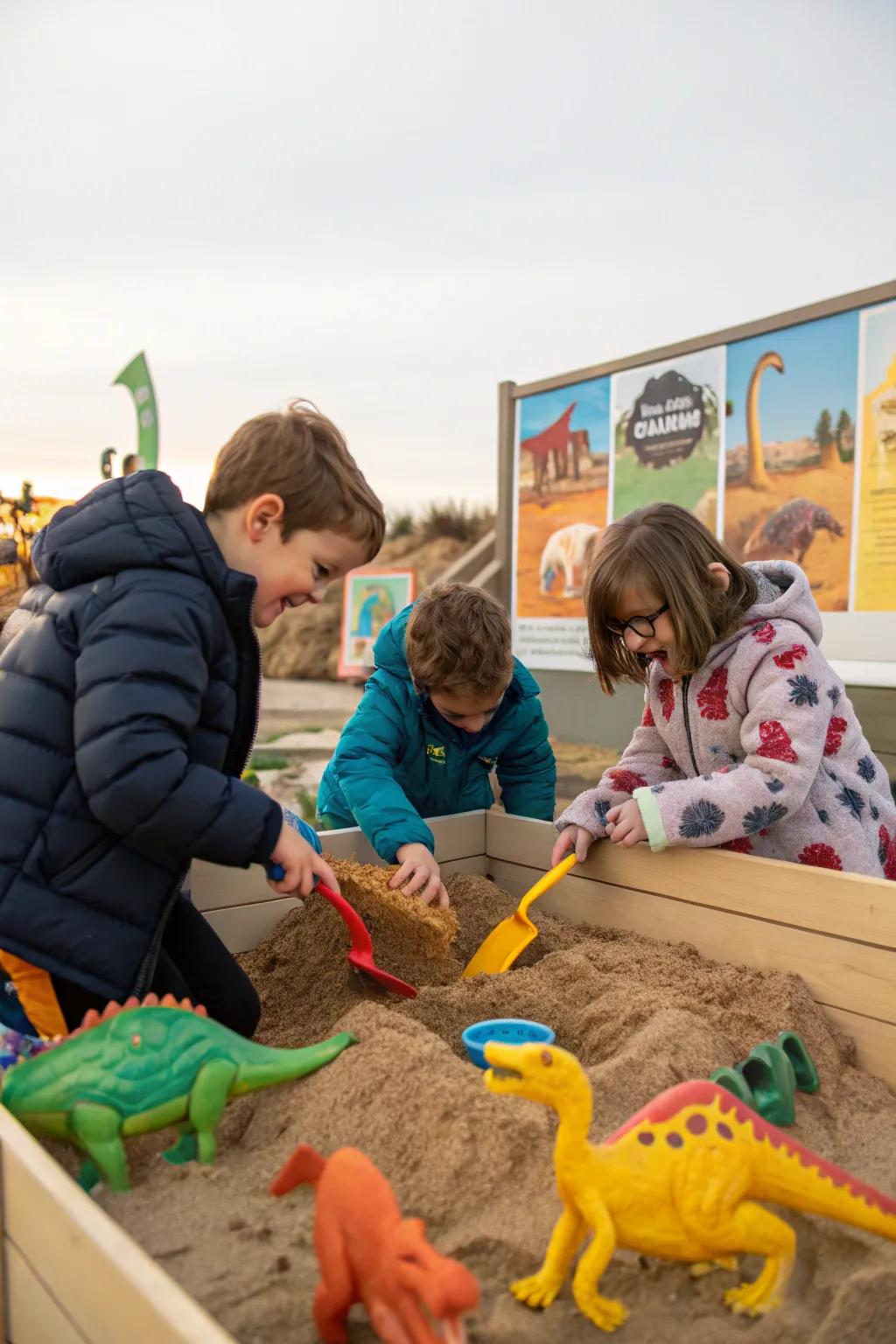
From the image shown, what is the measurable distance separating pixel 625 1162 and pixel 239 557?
2.89 ft

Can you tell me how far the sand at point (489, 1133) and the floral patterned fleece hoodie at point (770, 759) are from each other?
25 centimetres

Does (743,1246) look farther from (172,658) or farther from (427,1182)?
(172,658)

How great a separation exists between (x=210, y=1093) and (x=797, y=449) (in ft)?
8.95

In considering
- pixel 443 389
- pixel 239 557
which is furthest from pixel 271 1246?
pixel 443 389

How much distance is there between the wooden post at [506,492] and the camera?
4121 mm

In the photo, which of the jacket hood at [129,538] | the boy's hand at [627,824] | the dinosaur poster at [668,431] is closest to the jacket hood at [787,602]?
the boy's hand at [627,824]

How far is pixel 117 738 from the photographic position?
113 centimetres

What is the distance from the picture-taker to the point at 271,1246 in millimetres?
965

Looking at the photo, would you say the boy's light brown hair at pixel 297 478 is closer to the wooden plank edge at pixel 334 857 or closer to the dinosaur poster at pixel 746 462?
the wooden plank edge at pixel 334 857

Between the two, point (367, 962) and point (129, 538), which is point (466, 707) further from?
point (129, 538)

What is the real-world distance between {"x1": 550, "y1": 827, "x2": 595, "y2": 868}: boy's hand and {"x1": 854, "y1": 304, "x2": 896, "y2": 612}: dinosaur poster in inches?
60.1

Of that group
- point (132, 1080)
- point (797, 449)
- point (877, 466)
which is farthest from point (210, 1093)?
point (797, 449)

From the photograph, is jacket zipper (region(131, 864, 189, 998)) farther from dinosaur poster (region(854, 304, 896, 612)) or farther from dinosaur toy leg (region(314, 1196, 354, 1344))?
dinosaur poster (region(854, 304, 896, 612))

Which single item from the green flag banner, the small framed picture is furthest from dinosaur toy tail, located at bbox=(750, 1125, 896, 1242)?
the green flag banner
